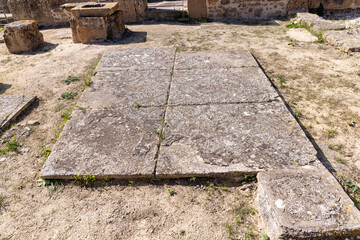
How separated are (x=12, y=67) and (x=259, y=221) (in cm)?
534

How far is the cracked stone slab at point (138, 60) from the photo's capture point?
173 inches

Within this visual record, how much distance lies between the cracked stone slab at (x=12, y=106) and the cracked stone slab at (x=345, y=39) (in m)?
5.61

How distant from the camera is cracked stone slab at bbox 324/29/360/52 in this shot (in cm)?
477

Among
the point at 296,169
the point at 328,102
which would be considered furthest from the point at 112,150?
the point at 328,102

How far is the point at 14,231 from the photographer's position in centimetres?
199

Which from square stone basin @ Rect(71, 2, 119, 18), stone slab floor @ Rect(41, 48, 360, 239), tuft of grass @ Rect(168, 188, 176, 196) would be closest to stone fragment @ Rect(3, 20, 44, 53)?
square stone basin @ Rect(71, 2, 119, 18)

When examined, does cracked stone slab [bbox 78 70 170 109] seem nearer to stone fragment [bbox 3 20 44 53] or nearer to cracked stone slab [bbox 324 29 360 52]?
stone fragment [bbox 3 20 44 53]

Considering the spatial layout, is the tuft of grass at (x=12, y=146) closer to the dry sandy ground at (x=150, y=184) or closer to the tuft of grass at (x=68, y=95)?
the dry sandy ground at (x=150, y=184)

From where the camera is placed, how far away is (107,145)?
2680mm

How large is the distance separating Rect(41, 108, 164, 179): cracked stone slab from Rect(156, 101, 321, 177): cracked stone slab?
0.17m

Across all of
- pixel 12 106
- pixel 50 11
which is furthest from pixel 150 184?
pixel 50 11

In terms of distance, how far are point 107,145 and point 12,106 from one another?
1.80m

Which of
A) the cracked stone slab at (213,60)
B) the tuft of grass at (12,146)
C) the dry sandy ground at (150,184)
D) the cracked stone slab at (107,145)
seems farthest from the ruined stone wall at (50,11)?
the tuft of grass at (12,146)

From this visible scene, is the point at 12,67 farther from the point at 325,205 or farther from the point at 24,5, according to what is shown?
the point at 325,205
